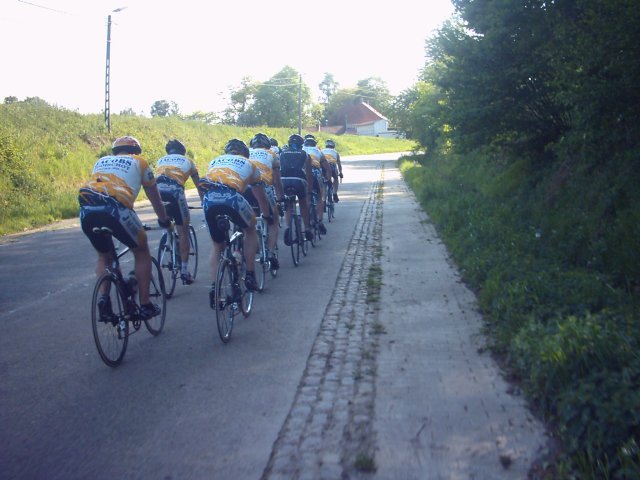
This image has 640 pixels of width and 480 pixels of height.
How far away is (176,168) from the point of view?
9094mm

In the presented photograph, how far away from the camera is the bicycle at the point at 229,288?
21.7ft

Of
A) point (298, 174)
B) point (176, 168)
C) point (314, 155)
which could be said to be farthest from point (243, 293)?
point (314, 155)

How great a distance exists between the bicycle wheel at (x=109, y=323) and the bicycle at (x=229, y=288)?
839 millimetres

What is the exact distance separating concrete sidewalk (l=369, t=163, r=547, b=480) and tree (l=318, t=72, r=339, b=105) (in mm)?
154441

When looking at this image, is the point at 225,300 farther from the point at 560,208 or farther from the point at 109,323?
the point at 560,208

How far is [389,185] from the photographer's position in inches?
1155

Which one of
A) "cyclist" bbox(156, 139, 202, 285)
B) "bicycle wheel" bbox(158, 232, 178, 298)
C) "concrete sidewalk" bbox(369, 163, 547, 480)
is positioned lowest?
"concrete sidewalk" bbox(369, 163, 547, 480)

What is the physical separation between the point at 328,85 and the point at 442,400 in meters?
159

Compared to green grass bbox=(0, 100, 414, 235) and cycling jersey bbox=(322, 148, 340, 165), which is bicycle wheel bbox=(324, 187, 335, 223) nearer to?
cycling jersey bbox=(322, 148, 340, 165)

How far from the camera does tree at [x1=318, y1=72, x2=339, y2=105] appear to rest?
524ft

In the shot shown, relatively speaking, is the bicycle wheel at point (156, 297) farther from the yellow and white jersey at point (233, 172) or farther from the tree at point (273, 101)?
the tree at point (273, 101)

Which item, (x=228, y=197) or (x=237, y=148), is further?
(x=237, y=148)

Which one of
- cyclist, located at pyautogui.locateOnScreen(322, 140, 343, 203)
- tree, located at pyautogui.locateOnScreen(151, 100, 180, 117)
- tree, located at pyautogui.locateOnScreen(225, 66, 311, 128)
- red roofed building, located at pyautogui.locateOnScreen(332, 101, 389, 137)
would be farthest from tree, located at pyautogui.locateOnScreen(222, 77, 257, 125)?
cyclist, located at pyautogui.locateOnScreen(322, 140, 343, 203)

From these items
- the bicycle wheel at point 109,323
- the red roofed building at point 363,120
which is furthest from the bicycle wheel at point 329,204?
the red roofed building at point 363,120
